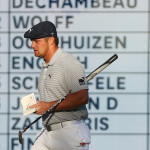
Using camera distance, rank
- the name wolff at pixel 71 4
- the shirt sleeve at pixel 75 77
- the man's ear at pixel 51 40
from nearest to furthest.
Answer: the shirt sleeve at pixel 75 77 < the man's ear at pixel 51 40 < the name wolff at pixel 71 4

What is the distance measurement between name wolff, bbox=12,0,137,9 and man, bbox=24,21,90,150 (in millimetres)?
2343

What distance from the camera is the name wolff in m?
8.19

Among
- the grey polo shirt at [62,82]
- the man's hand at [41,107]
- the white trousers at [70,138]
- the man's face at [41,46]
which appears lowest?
the white trousers at [70,138]

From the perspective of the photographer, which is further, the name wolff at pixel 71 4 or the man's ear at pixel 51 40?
the name wolff at pixel 71 4

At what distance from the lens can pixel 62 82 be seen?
18.7ft

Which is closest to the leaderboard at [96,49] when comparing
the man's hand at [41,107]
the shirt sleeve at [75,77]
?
the shirt sleeve at [75,77]

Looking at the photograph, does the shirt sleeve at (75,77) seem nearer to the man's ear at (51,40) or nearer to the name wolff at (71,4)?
the man's ear at (51,40)

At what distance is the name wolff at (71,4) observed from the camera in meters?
8.19

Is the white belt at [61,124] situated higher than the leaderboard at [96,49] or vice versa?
the leaderboard at [96,49]

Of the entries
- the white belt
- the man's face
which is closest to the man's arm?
the white belt

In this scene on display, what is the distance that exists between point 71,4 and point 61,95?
2694 millimetres

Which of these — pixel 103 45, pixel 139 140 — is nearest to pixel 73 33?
pixel 103 45

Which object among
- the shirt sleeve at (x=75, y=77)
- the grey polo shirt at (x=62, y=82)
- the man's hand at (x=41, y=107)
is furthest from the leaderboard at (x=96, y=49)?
the man's hand at (x=41, y=107)

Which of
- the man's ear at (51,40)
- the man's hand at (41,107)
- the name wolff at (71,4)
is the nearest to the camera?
the man's hand at (41,107)
